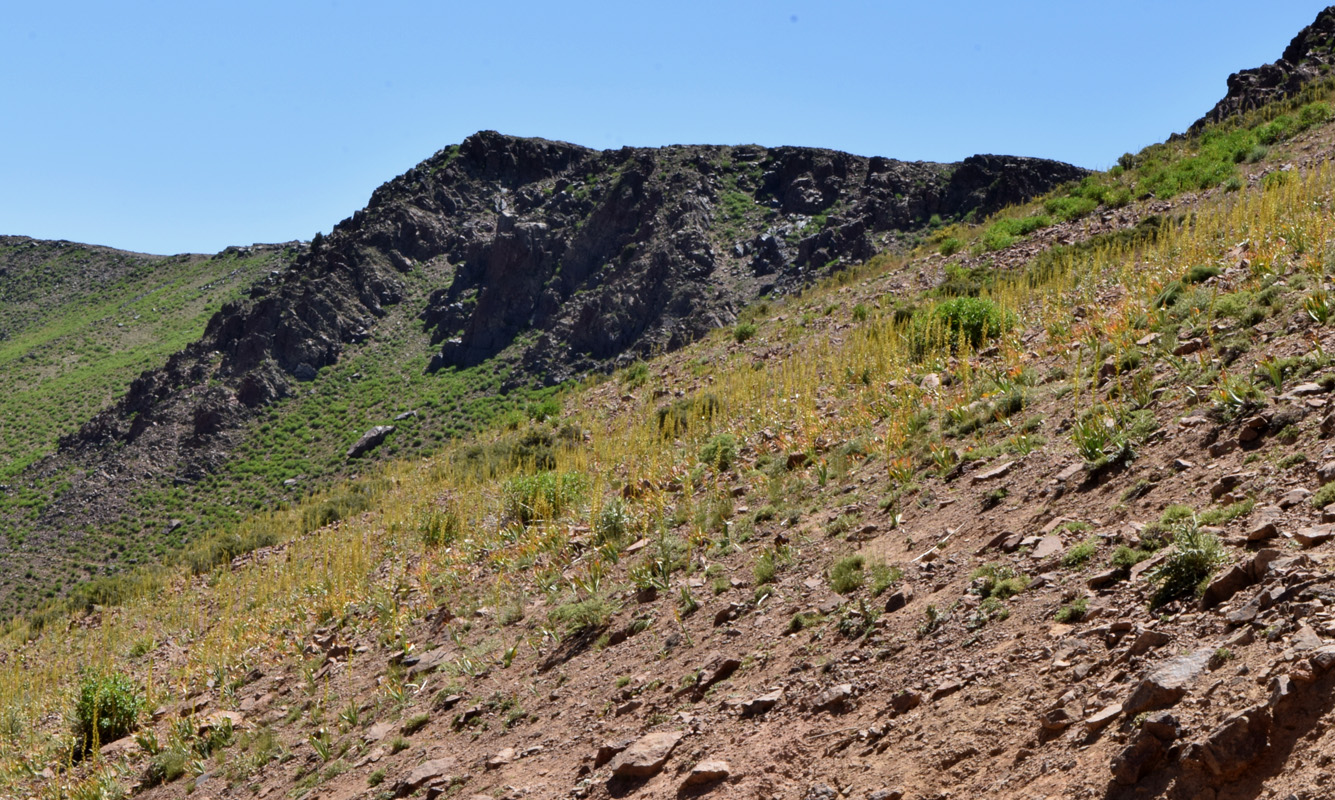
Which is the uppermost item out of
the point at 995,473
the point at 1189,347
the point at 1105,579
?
the point at 1189,347

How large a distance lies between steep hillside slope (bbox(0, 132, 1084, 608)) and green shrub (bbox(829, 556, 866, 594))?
30.3 m

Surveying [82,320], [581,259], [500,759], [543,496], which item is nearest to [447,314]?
[581,259]

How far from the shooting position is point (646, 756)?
5.04 m

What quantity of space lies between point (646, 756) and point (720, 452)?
17.3 feet

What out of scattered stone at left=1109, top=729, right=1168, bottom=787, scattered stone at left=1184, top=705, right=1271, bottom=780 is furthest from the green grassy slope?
scattered stone at left=1184, top=705, right=1271, bottom=780

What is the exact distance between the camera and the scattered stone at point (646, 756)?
4973mm

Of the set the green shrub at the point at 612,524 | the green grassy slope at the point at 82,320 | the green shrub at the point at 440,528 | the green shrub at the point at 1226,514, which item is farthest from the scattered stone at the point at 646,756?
the green grassy slope at the point at 82,320

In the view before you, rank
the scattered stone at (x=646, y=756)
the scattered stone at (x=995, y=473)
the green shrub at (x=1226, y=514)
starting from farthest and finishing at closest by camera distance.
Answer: the scattered stone at (x=995, y=473) < the scattered stone at (x=646, y=756) < the green shrub at (x=1226, y=514)

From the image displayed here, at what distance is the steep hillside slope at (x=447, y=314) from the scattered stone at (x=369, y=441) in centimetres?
44

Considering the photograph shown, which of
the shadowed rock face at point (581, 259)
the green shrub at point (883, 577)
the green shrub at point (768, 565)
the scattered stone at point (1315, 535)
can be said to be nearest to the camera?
the scattered stone at point (1315, 535)

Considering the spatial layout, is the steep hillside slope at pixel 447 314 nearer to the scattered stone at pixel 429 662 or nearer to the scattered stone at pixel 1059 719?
the scattered stone at pixel 429 662

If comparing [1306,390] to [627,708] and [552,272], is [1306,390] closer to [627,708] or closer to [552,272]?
[627,708]

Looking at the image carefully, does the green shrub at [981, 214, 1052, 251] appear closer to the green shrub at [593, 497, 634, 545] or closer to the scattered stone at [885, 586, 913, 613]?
the green shrub at [593, 497, 634, 545]

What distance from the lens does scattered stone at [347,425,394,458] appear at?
1565 inches
